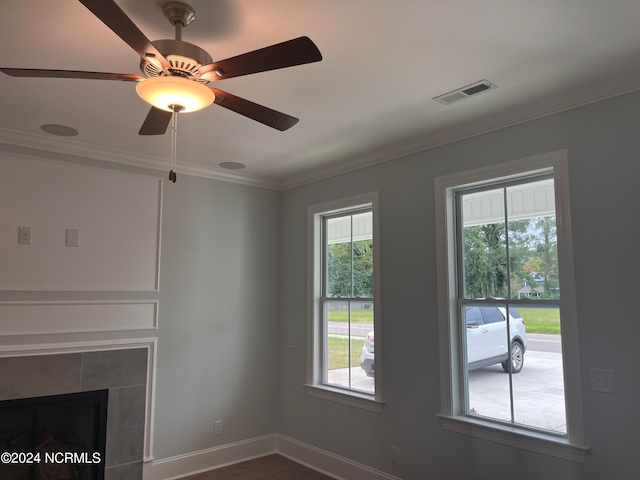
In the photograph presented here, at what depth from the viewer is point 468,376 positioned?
10.5 feet

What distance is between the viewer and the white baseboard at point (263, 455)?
3.80 meters

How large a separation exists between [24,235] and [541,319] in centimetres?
352

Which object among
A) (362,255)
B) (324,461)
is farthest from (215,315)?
(324,461)

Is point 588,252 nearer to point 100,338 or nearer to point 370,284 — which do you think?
point 370,284

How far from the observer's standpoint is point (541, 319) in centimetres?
285

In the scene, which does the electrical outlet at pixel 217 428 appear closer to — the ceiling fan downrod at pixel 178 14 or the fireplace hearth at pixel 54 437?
the fireplace hearth at pixel 54 437

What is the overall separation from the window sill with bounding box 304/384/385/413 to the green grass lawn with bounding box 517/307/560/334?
1290 millimetres

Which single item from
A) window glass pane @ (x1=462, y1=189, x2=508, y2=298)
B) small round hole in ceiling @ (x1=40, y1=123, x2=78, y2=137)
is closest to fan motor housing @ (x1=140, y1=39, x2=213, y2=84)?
small round hole in ceiling @ (x1=40, y1=123, x2=78, y2=137)

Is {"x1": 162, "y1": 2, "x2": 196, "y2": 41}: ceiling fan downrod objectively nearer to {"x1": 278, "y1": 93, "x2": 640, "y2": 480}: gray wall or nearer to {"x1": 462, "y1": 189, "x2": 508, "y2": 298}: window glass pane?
{"x1": 278, "y1": 93, "x2": 640, "y2": 480}: gray wall

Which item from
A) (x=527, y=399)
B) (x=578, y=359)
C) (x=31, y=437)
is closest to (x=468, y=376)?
(x=527, y=399)

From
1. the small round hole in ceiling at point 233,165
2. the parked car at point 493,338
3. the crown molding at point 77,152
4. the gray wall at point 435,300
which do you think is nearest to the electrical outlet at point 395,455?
the gray wall at point 435,300

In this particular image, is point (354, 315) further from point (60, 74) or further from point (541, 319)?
point (60, 74)

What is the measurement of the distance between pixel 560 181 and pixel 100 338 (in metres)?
3.37

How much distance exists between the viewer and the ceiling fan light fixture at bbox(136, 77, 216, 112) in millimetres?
1730
